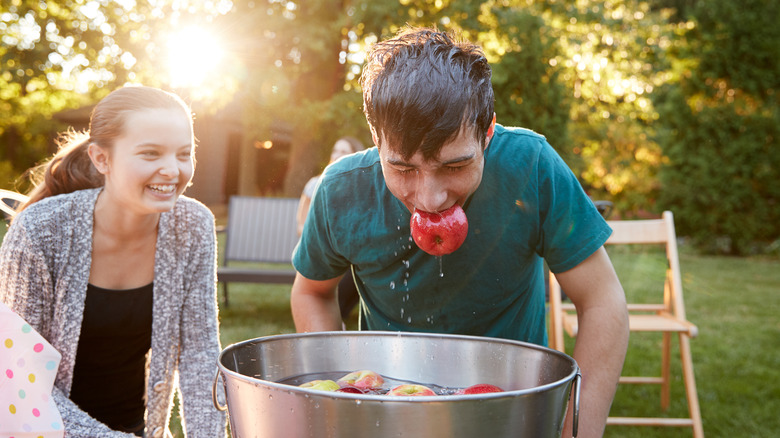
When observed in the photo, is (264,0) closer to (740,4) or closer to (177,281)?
(740,4)

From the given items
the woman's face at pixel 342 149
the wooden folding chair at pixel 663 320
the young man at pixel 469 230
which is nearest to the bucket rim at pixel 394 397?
the young man at pixel 469 230

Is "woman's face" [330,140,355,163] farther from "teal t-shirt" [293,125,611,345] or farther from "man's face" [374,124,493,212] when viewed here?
"man's face" [374,124,493,212]

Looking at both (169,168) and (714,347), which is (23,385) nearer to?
(169,168)

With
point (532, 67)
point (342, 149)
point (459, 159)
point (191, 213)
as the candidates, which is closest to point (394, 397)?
point (459, 159)

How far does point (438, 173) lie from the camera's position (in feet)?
A: 3.72

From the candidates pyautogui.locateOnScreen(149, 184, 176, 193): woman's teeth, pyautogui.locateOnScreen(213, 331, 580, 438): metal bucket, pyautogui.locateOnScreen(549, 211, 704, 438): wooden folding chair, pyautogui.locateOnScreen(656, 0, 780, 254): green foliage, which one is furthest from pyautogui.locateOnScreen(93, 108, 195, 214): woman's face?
pyautogui.locateOnScreen(656, 0, 780, 254): green foliage

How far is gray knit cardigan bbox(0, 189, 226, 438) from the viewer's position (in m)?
1.87

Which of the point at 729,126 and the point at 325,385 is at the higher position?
the point at 729,126

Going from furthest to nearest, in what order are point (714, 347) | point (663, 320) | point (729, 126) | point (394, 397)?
point (729, 126)
point (714, 347)
point (663, 320)
point (394, 397)

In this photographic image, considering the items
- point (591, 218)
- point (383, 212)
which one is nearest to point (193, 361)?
point (383, 212)

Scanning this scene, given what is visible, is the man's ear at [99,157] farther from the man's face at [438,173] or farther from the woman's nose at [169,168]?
the man's face at [438,173]

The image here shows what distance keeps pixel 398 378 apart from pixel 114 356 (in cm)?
136

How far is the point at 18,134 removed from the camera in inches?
931

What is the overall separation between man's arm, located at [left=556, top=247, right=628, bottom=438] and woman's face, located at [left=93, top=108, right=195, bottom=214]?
124 centimetres
